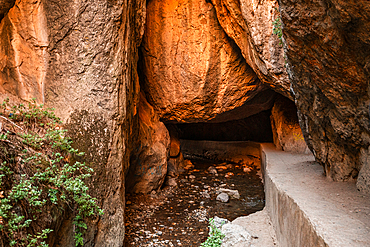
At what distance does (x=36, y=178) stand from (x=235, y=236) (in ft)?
9.40

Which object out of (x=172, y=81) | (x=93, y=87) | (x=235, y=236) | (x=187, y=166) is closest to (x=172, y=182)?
(x=187, y=166)

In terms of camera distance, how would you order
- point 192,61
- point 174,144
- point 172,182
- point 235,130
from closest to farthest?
point 192,61, point 172,182, point 174,144, point 235,130

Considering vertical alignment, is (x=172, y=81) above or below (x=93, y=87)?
above

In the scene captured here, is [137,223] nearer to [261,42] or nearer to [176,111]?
[176,111]

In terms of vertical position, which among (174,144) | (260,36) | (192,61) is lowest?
(174,144)

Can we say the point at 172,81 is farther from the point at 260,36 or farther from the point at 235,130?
the point at 235,130

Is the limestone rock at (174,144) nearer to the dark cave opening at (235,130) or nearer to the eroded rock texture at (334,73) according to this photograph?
the dark cave opening at (235,130)

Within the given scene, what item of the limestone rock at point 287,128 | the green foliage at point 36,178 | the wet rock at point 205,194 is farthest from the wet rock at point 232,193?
the green foliage at point 36,178

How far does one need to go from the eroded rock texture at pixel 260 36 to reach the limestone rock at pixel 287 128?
2.97m

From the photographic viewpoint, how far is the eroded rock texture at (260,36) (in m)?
5.38

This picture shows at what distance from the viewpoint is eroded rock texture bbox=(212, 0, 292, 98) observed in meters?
5.38

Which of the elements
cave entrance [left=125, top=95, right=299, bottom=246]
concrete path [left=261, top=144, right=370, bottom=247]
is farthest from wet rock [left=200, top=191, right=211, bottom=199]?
concrete path [left=261, top=144, right=370, bottom=247]

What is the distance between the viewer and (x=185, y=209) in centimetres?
655

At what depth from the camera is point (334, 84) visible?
3.15 metres
